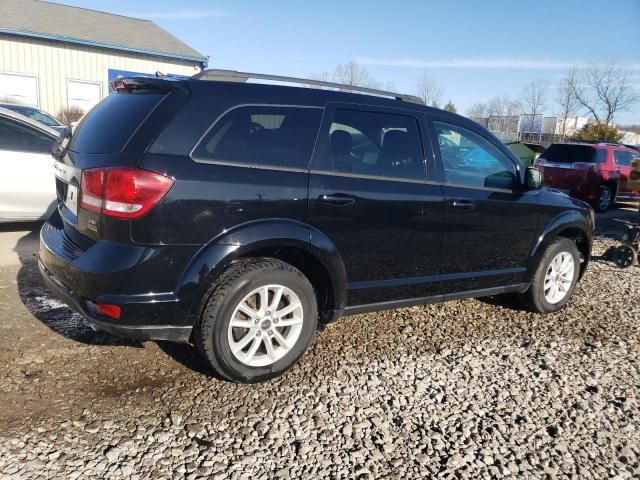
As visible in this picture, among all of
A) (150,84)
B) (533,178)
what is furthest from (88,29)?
(533,178)

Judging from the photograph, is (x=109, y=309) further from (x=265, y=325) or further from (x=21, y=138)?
(x=21, y=138)

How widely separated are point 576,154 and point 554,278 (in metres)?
9.13

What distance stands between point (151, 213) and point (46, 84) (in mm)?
21802

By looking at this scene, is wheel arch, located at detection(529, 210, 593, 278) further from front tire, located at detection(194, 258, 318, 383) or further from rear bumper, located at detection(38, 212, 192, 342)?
rear bumper, located at detection(38, 212, 192, 342)

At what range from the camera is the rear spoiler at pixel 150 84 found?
3.00m

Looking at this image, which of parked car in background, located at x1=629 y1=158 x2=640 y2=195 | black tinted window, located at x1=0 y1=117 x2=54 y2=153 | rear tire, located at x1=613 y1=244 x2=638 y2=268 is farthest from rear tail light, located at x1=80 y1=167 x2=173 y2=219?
parked car in background, located at x1=629 y1=158 x2=640 y2=195

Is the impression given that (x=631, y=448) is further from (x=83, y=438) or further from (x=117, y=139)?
(x=117, y=139)

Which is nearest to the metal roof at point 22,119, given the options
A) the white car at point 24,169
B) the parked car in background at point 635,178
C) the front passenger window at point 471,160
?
the white car at point 24,169

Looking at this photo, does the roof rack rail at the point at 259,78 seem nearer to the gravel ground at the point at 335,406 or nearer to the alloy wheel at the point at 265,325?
the alloy wheel at the point at 265,325

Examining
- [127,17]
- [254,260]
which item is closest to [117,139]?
[254,260]

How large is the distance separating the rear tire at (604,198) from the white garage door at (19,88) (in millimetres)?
20096

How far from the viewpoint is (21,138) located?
6.15 metres

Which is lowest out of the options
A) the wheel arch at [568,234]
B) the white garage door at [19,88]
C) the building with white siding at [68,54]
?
the wheel arch at [568,234]

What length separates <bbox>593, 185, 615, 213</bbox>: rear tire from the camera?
41.0 feet
